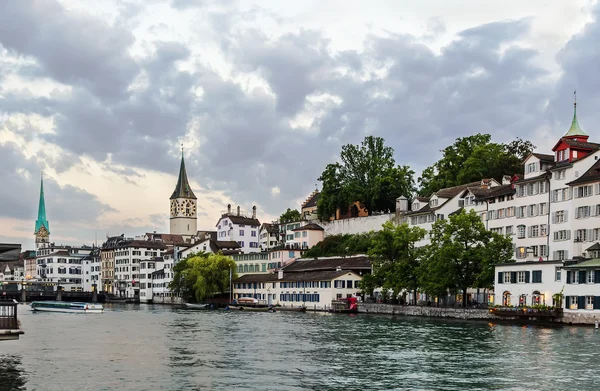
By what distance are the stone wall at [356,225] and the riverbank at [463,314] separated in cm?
2589

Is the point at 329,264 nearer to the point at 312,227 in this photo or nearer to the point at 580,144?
the point at 312,227

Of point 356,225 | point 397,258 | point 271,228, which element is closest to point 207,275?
point 356,225

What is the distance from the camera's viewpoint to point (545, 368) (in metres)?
43.8

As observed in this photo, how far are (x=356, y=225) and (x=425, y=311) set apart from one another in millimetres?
47159

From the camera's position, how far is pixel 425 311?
96.5 meters

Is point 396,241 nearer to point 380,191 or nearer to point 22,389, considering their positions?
point 380,191

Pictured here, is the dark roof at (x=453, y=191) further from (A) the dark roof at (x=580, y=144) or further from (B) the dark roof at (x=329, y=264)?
(A) the dark roof at (x=580, y=144)

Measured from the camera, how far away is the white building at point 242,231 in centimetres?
18812

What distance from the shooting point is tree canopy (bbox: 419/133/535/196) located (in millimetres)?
124250

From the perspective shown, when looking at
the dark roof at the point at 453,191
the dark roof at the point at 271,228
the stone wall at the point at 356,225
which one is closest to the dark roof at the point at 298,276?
the stone wall at the point at 356,225

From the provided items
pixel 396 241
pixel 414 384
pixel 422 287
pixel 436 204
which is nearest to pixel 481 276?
pixel 422 287

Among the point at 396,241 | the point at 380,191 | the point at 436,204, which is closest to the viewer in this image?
the point at 396,241

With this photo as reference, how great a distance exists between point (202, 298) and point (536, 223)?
68.2 meters

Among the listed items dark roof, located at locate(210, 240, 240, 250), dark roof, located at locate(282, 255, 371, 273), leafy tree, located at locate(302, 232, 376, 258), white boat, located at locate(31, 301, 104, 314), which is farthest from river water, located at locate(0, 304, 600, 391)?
dark roof, located at locate(210, 240, 240, 250)
